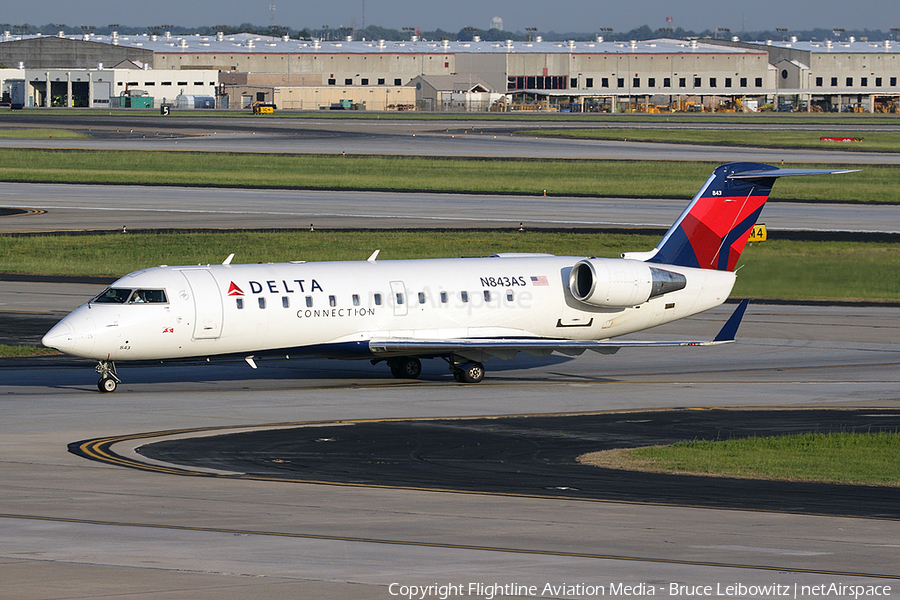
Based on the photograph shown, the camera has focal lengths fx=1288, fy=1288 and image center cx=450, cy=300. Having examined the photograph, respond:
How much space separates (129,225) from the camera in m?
73.6

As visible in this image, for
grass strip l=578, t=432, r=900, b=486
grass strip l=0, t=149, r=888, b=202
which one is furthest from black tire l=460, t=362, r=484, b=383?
grass strip l=0, t=149, r=888, b=202

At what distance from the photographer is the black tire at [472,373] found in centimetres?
3800

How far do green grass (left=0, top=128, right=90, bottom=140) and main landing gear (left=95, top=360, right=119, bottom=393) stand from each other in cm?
10289

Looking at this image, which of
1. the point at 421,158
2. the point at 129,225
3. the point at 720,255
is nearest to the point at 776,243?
the point at 720,255

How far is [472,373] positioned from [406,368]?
7.10ft

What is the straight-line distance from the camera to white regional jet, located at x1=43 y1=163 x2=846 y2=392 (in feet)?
112

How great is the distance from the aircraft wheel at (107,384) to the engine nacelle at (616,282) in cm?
1352

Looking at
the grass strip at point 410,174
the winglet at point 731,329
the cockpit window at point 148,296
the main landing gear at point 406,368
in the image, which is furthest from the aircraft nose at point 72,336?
the grass strip at point 410,174

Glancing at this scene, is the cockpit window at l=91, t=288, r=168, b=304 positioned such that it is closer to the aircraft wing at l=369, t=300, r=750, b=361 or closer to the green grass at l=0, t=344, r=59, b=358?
the aircraft wing at l=369, t=300, r=750, b=361

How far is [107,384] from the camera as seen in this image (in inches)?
1377

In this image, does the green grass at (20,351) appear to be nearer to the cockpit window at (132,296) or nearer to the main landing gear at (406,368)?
the cockpit window at (132,296)

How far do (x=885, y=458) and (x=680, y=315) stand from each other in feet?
45.3

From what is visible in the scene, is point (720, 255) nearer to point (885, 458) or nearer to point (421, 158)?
point (885, 458)

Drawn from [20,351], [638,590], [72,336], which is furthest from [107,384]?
[638,590]
